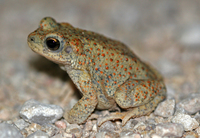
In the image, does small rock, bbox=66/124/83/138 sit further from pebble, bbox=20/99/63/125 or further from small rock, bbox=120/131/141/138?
small rock, bbox=120/131/141/138

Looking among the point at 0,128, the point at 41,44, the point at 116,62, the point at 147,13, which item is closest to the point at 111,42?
the point at 116,62

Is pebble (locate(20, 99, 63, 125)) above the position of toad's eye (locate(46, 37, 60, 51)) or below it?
below

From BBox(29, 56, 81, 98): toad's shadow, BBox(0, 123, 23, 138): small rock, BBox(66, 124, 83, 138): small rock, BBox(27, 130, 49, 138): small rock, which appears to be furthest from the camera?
BBox(29, 56, 81, 98): toad's shadow

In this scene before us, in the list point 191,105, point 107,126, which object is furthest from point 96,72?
point 191,105

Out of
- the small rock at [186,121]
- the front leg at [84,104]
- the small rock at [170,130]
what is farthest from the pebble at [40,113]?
the small rock at [186,121]

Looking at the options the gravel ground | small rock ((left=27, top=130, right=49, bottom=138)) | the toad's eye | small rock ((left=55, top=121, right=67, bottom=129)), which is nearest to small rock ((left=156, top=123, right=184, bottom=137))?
the gravel ground

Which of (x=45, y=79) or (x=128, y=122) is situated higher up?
(x=45, y=79)

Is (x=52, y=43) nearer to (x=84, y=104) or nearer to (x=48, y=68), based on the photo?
(x=84, y=104)

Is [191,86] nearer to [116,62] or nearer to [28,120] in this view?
[116,62]
